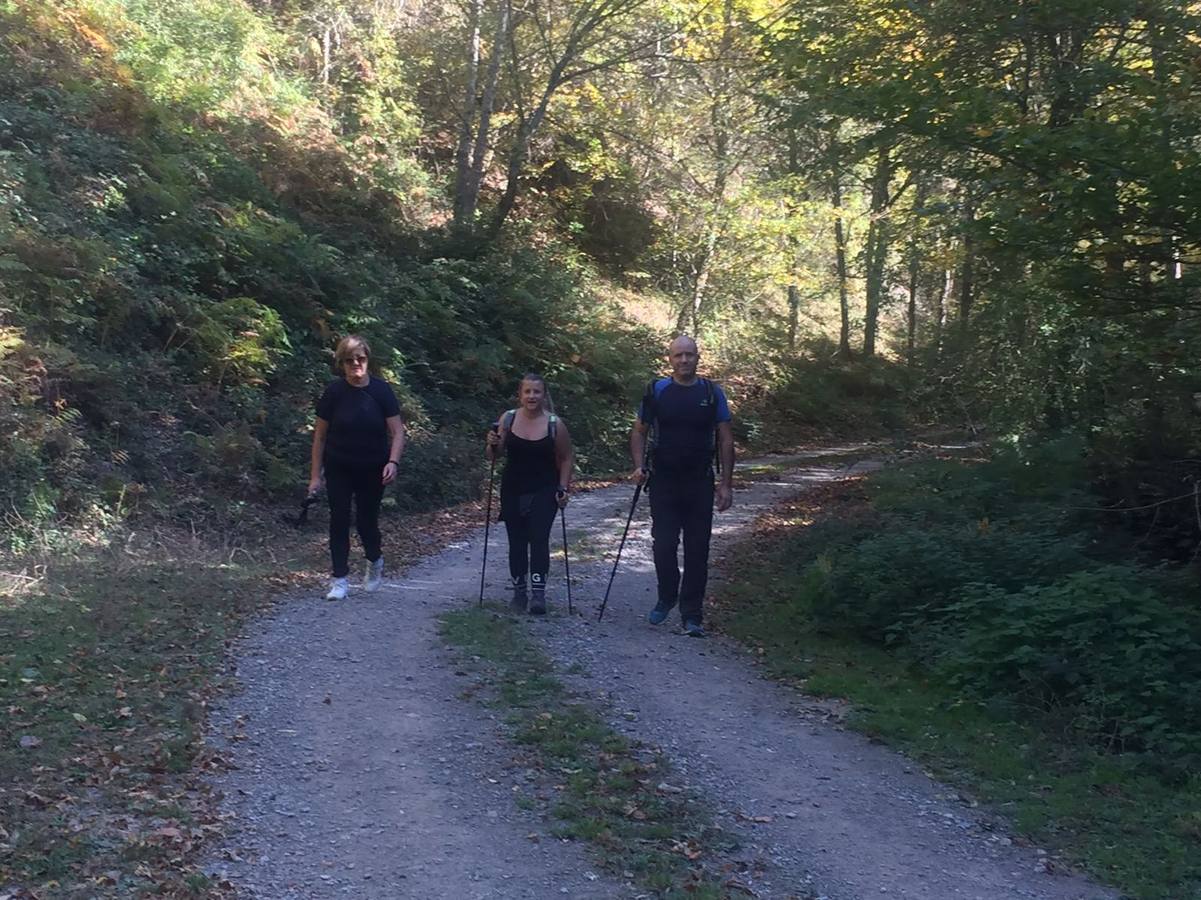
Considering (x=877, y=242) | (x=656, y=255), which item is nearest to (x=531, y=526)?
(x=877, y=242)

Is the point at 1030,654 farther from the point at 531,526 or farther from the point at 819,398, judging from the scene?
the point at 819,398

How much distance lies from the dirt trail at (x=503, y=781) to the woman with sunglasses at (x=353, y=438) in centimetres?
97

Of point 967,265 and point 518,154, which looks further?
point 518,154

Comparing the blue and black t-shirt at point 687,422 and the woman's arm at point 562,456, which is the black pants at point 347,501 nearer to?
the woman's arm at point 562,456

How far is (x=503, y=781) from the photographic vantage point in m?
5.46

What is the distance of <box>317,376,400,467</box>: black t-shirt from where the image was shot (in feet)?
28.7

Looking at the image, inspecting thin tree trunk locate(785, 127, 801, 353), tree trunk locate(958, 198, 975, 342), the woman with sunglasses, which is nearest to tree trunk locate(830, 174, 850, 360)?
thin tree trunk locate(785, 127, 801, 353)

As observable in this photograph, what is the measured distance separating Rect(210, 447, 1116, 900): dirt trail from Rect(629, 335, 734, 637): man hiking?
0.87 meters

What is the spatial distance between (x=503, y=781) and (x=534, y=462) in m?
3.89

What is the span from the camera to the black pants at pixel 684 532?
8727 millimetres

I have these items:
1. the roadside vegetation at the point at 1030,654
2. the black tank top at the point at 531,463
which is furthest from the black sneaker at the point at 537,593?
the roadside vegetation at the point at 1030,654

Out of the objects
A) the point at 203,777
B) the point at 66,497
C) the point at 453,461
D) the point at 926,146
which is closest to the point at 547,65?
the point at 453,461

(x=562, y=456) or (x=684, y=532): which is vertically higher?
(x=562, y=456)

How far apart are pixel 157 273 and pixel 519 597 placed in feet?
25.4
